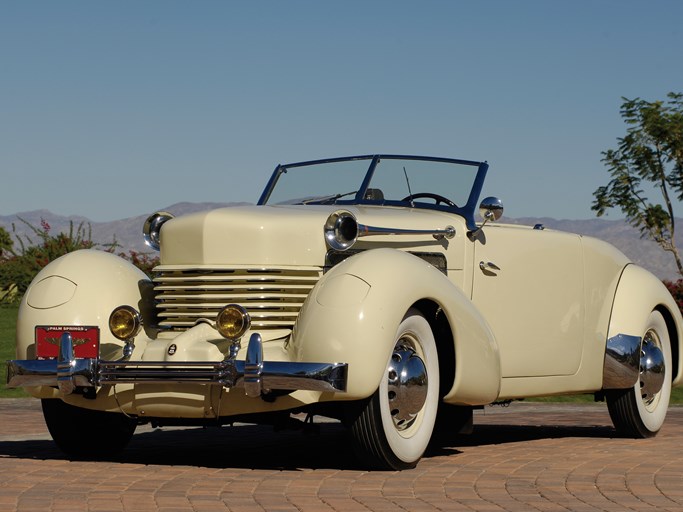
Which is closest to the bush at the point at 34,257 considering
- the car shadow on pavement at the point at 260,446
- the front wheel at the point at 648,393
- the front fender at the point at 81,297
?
the car shadow on pavement at the point at 260,446

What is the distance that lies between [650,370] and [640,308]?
1.79ft

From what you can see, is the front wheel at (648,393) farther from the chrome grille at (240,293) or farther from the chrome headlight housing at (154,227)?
the chrome headlight housing at (154,227)

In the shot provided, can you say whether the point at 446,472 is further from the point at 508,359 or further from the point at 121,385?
the point at 121,385

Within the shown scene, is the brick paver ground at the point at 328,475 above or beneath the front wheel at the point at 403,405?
beneath

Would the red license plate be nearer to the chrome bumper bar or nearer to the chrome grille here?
the chrome bumper bar

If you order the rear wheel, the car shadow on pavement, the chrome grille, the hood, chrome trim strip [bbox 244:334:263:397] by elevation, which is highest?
the hood

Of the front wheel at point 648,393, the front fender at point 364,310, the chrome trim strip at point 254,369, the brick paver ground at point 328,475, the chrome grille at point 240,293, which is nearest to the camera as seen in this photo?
the brick paver ground at point 328,475

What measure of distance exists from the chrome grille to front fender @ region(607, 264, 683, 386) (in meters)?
2.93

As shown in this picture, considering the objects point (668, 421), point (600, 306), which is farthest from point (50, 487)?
point (668, 421)

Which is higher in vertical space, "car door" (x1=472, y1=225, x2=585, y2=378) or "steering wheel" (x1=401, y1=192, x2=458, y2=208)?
"steering wheel" (x1=401, y1=192, x2=458, y2=208)

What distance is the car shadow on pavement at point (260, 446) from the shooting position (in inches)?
295

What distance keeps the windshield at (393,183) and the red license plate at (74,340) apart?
2.34m

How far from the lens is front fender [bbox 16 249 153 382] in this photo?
760 centimetres

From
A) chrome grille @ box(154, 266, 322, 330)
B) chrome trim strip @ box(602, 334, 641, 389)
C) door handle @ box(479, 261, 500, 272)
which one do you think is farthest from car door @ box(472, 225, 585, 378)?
chrome grille @ box(154, 266, 322, 330)
